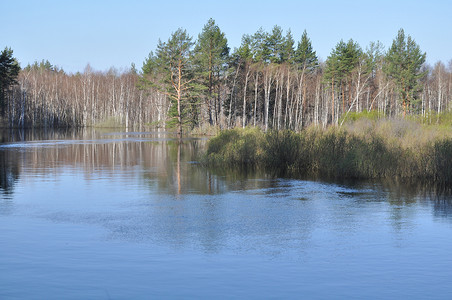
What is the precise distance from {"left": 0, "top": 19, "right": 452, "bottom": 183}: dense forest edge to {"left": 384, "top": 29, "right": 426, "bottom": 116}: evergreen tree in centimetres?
16

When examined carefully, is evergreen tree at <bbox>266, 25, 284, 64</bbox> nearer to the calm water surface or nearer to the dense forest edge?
the dense forest edge

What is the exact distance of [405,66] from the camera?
2616 inches

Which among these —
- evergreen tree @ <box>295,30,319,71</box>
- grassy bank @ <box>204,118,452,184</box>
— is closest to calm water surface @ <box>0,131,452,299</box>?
grassy bank @ <box>204,118,452,184</box>

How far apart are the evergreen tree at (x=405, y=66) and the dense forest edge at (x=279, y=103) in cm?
16

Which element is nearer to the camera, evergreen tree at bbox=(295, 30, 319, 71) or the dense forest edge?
the dense forest edge

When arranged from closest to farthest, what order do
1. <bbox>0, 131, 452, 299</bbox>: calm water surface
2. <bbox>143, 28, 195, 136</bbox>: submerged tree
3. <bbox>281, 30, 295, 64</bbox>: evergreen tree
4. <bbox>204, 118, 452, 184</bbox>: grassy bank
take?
<bbox>0, 131, 452, 299</bbox>: calm water surface
<bbox>204, 118, 452, 184</bbox>: grassy bank
<bbox>143, 28, 195, 136</bbox>: submerged tree
<bbox>281, 30, 295, 64</bbox>: evergreen tree

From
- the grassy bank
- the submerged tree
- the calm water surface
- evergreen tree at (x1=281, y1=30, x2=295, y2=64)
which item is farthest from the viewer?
evergreen tree at (x1=281, y1=30, x2=295, y2=64)

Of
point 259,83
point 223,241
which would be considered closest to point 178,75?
point 259,83

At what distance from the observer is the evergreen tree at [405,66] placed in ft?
213

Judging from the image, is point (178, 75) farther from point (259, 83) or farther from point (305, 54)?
point (305, 54)

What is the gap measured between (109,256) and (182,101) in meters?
52.5

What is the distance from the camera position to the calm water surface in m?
7.96

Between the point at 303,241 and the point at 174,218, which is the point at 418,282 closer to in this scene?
the point at 303,241

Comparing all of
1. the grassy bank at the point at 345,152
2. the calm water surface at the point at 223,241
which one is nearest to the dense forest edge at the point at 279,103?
the grassy bank at the point at 345,152
